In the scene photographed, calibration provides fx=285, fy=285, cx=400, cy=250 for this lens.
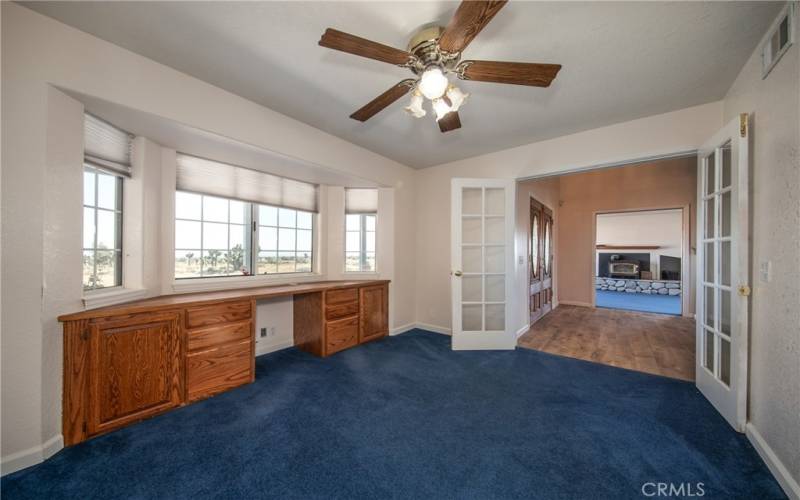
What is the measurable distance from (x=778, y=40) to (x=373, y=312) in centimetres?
386

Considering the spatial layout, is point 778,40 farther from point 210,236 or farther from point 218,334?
point 210,236

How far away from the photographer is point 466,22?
1.25 meters

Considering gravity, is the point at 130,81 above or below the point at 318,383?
above

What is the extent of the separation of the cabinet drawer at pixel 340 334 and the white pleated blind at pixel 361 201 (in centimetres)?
153

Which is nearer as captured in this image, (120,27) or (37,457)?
(37,457)

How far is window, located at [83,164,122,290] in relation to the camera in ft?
6.83

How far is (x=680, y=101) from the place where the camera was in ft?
8.09

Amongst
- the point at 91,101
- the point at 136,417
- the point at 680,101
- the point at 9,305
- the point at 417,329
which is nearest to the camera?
the point at 9,305

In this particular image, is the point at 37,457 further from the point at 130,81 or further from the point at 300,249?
the point at 300,249

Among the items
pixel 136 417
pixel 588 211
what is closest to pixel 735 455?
pixel 136 417

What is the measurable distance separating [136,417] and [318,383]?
4.05 ft

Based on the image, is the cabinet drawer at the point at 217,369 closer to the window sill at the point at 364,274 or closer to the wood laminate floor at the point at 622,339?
the window sill at the point at 364,274

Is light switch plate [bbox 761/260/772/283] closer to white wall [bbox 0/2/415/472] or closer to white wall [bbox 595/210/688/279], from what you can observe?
white wall [bbox 0/2/415/472]

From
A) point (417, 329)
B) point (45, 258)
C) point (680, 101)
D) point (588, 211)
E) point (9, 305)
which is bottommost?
point (417, 329)
